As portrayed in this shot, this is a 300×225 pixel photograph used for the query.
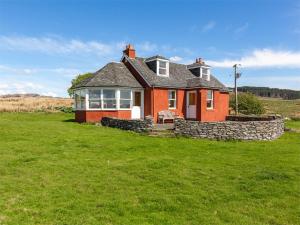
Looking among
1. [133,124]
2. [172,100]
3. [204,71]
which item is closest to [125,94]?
[172,100]

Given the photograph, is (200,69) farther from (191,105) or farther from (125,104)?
(125,104)

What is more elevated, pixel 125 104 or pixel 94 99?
pixel 94 99

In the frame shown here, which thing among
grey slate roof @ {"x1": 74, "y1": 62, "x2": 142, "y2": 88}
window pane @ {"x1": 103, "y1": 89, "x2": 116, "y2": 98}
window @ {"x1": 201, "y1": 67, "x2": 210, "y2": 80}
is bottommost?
window pane @ {"x1": 103, "y1": 89, "x2": 116, "y2": 98}

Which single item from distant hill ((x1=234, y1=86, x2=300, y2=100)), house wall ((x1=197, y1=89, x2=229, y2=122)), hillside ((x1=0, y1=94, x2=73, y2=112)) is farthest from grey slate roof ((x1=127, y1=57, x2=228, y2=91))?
distant hill ((x1=234, y1=86, x2=300, y2=100))

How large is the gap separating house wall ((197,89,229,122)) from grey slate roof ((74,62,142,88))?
554 centimetres

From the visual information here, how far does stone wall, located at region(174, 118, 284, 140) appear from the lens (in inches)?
698

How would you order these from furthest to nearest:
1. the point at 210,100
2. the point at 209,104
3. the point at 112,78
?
the point at 209,104
the point at 210,100
the point at 112,78

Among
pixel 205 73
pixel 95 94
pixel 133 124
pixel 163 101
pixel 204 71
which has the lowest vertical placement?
pixel 133 124

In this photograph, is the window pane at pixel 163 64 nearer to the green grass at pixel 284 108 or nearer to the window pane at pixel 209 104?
the window pane at pixel 209 104

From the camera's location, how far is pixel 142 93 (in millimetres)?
25641

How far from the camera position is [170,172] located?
32.7 ft

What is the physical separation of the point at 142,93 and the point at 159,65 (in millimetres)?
3415

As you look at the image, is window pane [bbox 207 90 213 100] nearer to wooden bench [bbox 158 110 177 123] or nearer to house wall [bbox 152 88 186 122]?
house wall [bbox 152 88 186 122]

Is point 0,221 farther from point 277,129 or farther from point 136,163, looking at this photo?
point 277,129
